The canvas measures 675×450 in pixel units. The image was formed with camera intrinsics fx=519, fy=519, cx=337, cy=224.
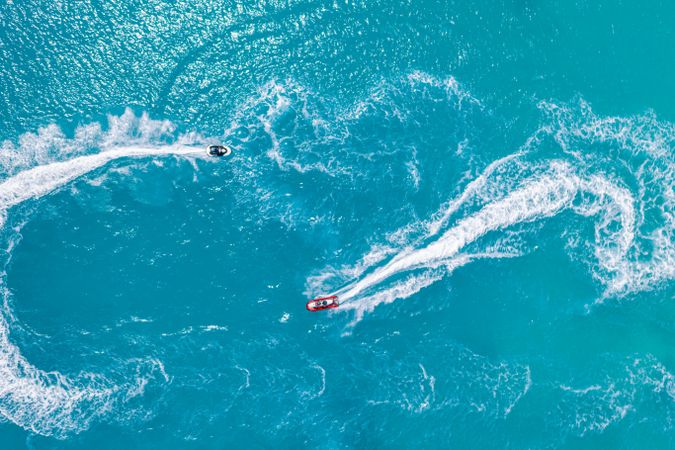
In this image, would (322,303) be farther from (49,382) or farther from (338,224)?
(49,382)

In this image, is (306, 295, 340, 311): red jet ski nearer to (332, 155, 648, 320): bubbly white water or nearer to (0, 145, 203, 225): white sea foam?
(332, 155, 648, 320): bubbly white water

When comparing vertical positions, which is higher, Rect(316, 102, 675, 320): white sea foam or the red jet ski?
Rect(316, 102, 675, 320): white sea foam

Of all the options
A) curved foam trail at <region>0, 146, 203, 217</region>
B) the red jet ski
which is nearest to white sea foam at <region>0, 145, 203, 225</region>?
curved foam trail at <region>0, 146, 203, 217</region>

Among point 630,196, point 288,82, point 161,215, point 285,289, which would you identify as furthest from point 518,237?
point 161,215

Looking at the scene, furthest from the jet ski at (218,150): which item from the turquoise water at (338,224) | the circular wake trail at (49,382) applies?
the circular wake trail at (49,382)

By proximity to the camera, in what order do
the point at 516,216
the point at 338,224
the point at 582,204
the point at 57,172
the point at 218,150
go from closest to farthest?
the point at 218,150 → the point at 57,172 → the point at 338,224 → the point at 516,216 → the point at 582,204

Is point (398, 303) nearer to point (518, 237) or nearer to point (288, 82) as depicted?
point (518, 237)

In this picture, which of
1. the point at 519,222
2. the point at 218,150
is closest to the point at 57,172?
the point at 218,150
